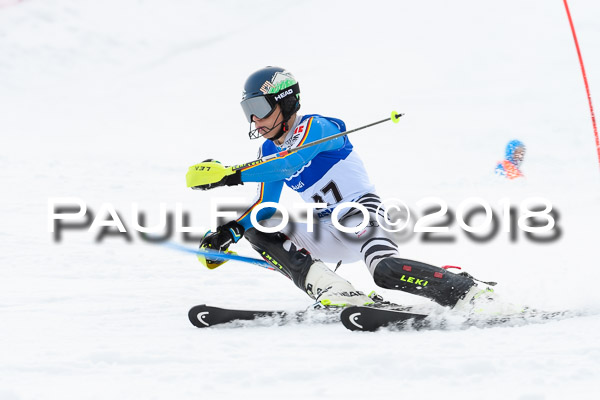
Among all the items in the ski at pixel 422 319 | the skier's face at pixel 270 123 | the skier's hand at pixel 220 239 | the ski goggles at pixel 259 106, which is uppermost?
the ski goggles at pixel 259 106

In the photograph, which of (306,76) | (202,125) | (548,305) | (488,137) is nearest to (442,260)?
(548,305)

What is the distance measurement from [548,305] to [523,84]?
22.1 metres

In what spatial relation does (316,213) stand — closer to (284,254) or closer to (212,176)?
(284,254)

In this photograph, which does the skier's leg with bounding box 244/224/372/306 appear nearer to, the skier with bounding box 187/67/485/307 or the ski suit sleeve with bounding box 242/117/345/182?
the skier with bounding box 187/67/485/307

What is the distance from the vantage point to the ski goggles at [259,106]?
4.22 m

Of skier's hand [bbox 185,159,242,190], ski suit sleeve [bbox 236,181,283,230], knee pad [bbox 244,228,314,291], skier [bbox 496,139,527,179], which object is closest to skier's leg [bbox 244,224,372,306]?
knee pad [bbox 244,228,314,291]

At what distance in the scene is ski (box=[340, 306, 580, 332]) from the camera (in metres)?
3.46

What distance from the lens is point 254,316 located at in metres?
3.89

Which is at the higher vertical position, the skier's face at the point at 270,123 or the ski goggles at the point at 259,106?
the ski goggles at the point at 259,106

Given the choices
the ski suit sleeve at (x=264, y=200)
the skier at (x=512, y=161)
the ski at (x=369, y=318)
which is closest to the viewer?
the ski at (x=369, y=318)

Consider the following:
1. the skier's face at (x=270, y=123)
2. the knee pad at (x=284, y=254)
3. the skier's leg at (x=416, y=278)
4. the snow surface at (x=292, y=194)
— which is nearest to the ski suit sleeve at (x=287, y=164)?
the skier's face at (x=270, y=123)

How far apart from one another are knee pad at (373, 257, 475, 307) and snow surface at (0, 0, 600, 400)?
442mm

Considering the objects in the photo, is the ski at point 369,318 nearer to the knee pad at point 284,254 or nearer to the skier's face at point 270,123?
the knee pad at point 284,254

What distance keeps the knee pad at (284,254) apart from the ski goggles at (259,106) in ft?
2.47
